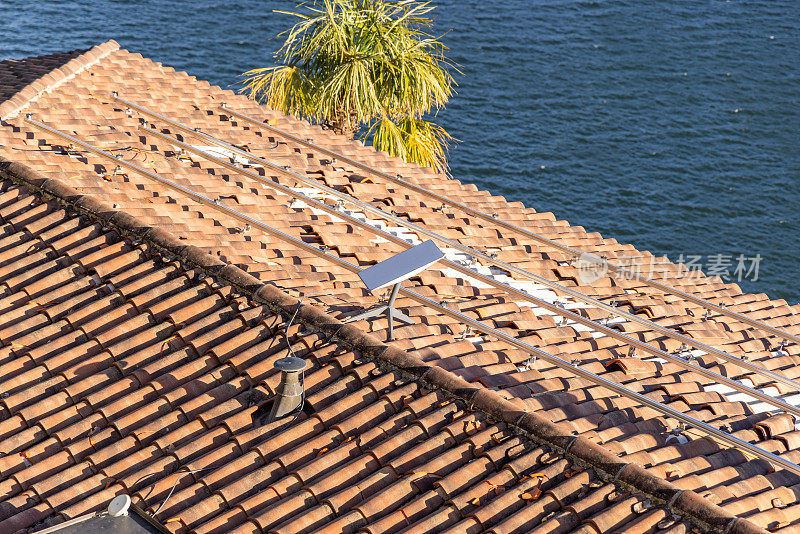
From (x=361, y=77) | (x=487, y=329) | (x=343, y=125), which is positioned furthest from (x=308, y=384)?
(x=343, y=125)

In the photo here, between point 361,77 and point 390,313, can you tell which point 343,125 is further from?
point 390,313

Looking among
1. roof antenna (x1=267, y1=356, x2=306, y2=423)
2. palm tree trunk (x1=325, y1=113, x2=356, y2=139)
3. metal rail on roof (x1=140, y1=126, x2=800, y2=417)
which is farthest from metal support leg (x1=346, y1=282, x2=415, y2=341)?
palm tree trunk (x1=325, y1=113, x2=356, y2=139)

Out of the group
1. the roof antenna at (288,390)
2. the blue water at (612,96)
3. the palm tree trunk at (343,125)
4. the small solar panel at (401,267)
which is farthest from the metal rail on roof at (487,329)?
the blue water at (612,96)

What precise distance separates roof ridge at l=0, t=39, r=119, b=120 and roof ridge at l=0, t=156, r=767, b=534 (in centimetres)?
324

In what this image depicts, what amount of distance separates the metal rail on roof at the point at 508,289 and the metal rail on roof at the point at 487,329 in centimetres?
65

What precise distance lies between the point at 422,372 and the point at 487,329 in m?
1.37

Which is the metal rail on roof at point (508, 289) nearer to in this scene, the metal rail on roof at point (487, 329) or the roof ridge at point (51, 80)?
the metal rail on roof at point (487, 329)

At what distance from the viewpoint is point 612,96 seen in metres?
50.5

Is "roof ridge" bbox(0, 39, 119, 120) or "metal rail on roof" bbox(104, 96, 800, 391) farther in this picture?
"roof ridge" bbox(0, 39, 119, 120)

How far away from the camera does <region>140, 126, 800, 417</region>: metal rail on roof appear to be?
31.1ft

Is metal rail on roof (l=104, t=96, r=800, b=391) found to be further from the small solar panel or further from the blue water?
the blue water

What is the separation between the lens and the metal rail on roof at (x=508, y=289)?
949cm

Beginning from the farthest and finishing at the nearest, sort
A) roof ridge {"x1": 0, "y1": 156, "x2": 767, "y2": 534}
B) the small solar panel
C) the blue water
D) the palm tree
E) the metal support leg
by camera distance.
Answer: the blue water < the palm tree < the metal support leg < the small solar panel < roof ridge {"x1": 0, "y1": 156, "x2": 767, "y2": 534}

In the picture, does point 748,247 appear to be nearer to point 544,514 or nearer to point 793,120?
point 793,120
